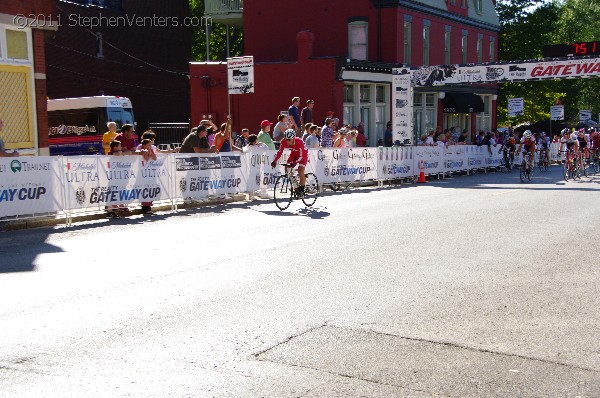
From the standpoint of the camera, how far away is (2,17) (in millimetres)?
19609

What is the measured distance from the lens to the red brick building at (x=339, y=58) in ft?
118

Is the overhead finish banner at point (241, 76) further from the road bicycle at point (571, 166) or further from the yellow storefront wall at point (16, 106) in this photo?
the road bicycle at point (571, 166)

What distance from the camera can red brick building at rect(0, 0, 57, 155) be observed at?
20.0 m

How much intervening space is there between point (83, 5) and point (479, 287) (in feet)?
125

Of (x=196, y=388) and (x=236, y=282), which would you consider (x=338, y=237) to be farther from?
(x=196, y=388)

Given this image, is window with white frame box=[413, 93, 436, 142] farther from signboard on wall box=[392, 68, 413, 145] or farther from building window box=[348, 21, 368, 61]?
signboard on wall box=[392, 68, 413, 145]

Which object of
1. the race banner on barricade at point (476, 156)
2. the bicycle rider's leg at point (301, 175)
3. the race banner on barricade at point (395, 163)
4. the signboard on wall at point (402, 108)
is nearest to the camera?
the bicycle rider's leg at point (301, 175)

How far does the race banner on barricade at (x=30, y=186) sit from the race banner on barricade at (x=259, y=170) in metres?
6.13

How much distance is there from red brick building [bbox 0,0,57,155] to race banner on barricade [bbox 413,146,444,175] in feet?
45.0

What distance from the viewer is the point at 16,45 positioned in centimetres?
2034

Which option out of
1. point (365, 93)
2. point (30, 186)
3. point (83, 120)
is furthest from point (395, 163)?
point (30, 186)

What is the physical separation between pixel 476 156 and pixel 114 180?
850 inches

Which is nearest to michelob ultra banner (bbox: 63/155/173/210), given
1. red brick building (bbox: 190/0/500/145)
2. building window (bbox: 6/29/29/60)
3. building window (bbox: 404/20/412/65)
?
building window (bbox: 6/29/29/60)

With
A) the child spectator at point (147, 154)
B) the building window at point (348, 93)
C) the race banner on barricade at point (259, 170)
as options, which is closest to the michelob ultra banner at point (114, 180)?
the child spectator at point (147, 154)
